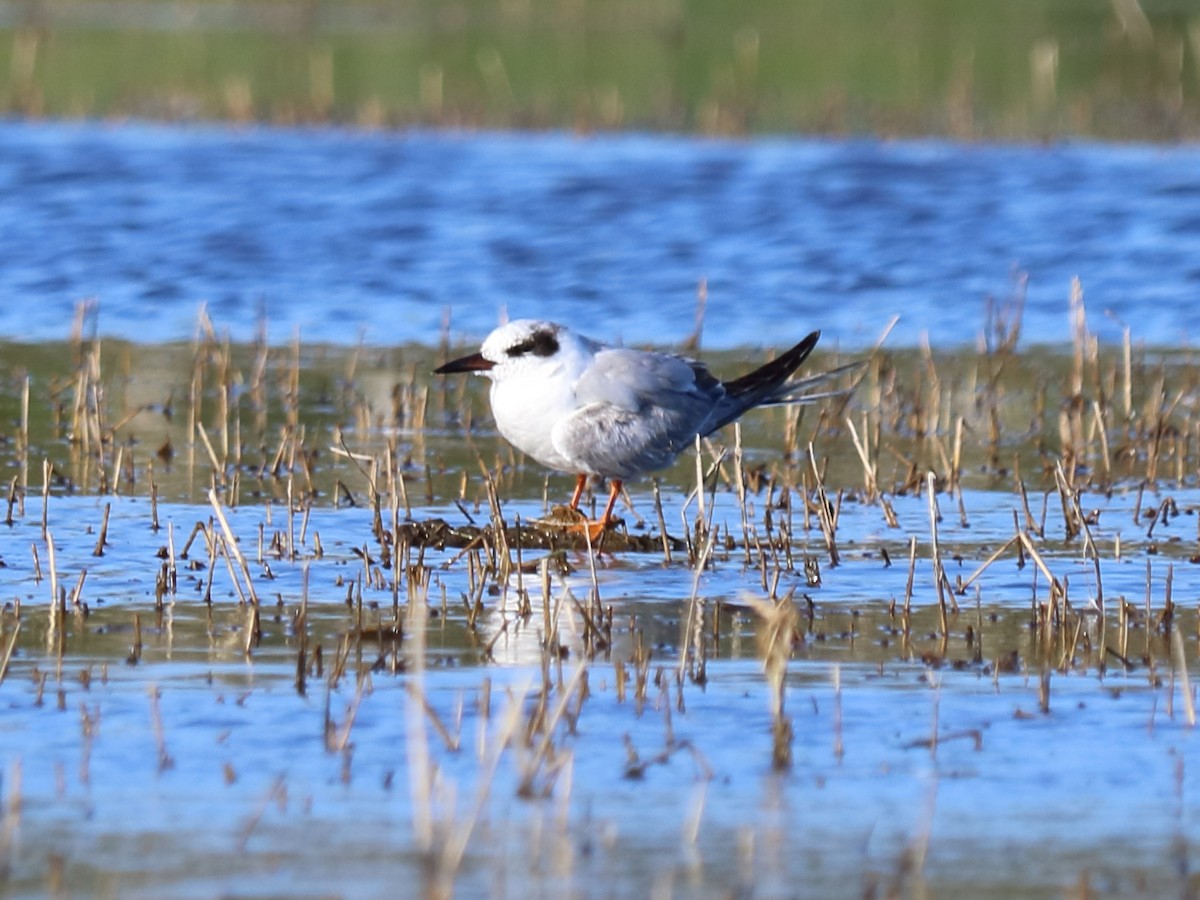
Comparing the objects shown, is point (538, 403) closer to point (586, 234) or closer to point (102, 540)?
point (102, 540)

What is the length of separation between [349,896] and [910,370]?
29.0ft

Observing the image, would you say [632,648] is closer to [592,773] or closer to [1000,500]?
[592,773]

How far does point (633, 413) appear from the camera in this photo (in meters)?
8.12

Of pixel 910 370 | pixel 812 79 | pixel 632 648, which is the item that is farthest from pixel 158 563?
pixel 812 79

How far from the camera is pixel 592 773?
509cm

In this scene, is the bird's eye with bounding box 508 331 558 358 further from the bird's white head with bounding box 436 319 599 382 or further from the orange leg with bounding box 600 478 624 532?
the orange leg with bounding box 600 478 624 532

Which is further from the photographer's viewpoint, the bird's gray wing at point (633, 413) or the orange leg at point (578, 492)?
the orange leg at point (578, 492)

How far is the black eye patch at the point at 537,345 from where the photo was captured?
813cm

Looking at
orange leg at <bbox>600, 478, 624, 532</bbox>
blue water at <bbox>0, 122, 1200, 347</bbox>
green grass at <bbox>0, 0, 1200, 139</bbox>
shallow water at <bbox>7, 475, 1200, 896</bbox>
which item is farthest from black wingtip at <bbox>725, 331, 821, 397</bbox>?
green grass at <bbox>0, 0, 1200, 139</bbox>

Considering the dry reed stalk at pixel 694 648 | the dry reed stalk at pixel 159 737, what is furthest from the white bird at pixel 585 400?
the dry reed stalk at pixel 159 737

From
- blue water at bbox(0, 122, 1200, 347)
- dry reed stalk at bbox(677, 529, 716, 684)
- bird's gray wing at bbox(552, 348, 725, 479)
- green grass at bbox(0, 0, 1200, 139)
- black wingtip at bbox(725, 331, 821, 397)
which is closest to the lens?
dry reed stalk at bbox(677, 529, 716, 684)

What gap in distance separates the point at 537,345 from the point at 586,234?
9588 millimetres

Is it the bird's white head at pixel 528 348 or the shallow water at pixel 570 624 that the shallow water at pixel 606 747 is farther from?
the bird's white head at pixel 528 348

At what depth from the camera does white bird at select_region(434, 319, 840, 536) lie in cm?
809
